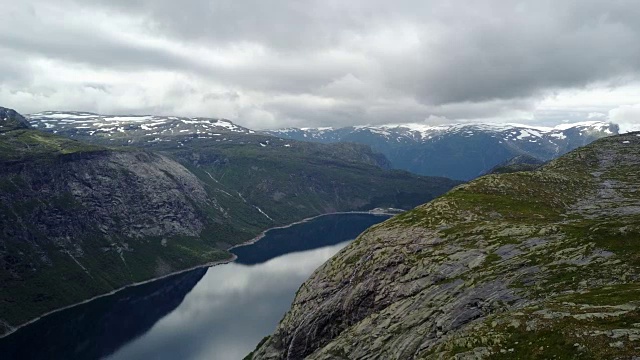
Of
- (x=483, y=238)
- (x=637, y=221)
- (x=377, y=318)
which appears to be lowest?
(x=377, y=318)

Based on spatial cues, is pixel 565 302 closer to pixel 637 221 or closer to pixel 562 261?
pixel 562 261

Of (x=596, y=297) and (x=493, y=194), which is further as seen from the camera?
Answer: (x=493, y=194)

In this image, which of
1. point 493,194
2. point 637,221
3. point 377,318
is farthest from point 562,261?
point 493,194

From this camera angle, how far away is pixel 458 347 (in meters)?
47.2

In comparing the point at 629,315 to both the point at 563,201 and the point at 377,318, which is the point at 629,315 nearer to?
the point at 377,318

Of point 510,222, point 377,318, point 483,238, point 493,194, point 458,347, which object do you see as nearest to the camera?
point 458,347

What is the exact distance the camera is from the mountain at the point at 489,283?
43.2 m

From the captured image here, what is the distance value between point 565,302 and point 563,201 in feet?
239

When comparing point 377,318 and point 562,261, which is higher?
point 562,261

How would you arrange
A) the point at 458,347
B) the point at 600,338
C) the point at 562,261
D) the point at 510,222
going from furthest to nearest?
1. the point at 510,222
2. the point at 562,261
3. the point at 458,347
4. the point at 600,338

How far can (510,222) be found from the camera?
88.2 meters

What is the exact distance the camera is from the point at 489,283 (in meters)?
64.5

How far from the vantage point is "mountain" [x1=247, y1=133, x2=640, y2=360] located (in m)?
43.2

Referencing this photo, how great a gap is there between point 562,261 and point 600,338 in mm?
26665
